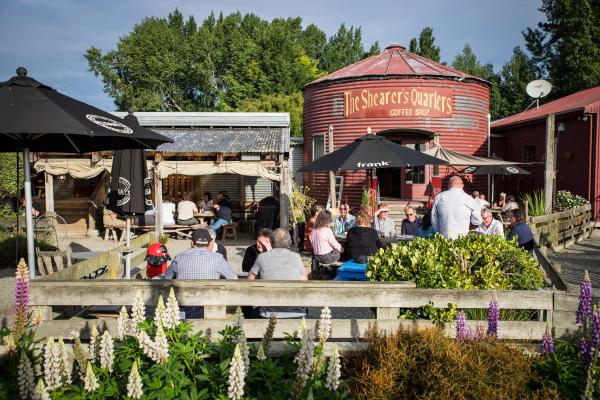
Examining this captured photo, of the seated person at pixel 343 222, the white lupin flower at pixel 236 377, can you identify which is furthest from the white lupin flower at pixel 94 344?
the seated person at pixel 343 222

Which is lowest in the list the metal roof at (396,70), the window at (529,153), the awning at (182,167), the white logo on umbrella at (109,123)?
the awning at (182,167)

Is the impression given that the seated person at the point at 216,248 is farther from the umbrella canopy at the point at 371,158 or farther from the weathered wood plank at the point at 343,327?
the umbrella canopy at the point at 371,158

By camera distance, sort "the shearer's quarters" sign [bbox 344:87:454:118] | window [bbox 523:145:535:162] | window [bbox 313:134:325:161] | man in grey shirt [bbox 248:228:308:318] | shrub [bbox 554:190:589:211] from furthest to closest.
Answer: window [bbox 523:145:535:162] < window [bbox 313:134:325:161] < "the shearer's quarters" sign [bbox 344:87:454:118] < shrub [bbox 554:190:589:211] < man in grey shirt [bbox 248:228:308:318]

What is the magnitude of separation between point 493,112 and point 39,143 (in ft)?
148

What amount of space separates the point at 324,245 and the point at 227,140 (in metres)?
10.8

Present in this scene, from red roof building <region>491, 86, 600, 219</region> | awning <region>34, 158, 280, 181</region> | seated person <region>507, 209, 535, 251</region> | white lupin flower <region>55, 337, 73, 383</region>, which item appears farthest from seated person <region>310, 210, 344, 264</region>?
red roof building <region>491, 86, 600, 219</region>

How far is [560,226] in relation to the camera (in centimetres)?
1395

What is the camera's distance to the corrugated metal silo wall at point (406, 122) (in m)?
19.8

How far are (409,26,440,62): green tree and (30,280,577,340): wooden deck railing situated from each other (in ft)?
157

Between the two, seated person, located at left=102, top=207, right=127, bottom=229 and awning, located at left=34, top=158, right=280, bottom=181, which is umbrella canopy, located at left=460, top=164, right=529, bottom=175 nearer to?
awning, located at left=34, top=158, right=280, bottom=181

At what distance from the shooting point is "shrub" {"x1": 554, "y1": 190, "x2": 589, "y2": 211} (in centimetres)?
1700

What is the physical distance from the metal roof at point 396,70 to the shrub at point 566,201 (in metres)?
5.72

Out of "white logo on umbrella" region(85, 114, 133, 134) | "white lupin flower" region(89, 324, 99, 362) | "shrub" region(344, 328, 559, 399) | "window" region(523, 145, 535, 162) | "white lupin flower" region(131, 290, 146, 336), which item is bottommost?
"shrub" region(344, 328, 559, 399)

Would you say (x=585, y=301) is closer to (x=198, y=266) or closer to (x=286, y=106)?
(x=198, y=266)
